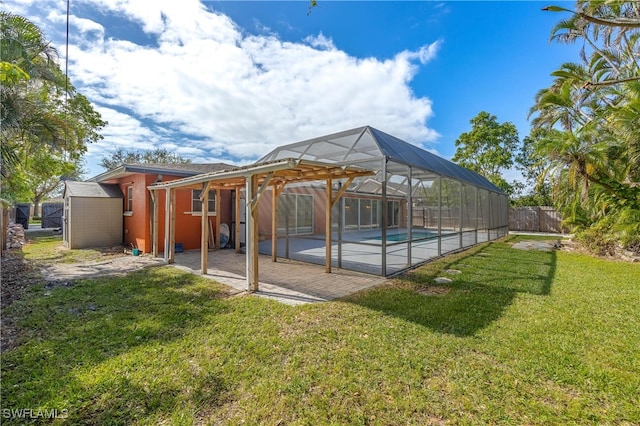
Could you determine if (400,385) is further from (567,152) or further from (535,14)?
(567,152)

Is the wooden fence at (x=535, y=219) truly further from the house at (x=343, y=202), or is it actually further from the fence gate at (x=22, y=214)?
the fence gate at (x=22, y=214)

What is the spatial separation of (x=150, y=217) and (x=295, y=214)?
4.80 m

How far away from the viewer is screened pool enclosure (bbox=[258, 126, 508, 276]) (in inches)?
269

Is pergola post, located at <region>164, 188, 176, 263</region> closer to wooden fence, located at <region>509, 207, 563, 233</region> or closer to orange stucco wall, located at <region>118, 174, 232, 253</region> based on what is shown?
orange stucco wall, located at <region>118, 174, 232, 253</region>

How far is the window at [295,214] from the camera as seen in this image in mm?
8695

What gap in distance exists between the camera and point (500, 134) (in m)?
21.9

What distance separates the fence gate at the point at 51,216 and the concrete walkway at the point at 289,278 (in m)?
17.7

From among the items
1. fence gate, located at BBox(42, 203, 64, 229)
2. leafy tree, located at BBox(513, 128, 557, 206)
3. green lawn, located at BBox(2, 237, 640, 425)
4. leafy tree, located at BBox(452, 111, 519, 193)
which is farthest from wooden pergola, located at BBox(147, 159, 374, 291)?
leafy tree, located at BBox(513, 128, 557, 206)

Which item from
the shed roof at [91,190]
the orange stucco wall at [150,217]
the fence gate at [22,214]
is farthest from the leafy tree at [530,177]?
the fence gate at [22,214]

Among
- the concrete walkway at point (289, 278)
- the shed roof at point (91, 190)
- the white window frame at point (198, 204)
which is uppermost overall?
the shed roof at point (91, 190)

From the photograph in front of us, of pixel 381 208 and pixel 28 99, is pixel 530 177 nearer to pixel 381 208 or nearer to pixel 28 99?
pixel 381 208

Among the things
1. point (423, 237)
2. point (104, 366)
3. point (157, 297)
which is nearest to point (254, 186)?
point (157, 297)

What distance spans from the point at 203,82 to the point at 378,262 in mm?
8562

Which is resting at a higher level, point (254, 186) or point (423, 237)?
point (254, 186)
